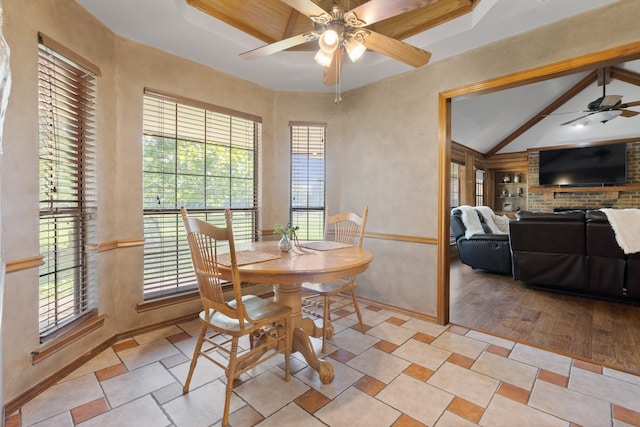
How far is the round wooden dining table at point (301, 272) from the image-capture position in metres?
1.74

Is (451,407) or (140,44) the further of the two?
(140,44)

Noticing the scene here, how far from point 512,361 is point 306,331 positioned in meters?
1.51

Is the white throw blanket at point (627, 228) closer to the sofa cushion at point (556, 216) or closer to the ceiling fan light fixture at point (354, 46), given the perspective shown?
the sofa cushion at point (556, 216)

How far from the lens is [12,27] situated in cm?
170

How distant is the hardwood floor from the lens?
239 cm

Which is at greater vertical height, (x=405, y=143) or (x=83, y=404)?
(x=405, y=143)

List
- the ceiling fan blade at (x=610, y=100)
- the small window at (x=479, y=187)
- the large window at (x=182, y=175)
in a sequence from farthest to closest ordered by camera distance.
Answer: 1. the small window at (x=479, y=187)
2. the ceiling fan blade at (x=610, y=100)
3. the large window at (x=182, y=175)

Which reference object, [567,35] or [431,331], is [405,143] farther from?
[431,331]

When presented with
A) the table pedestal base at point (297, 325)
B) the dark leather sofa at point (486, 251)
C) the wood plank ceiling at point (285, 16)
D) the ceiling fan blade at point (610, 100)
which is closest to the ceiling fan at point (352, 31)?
the wood plank ceiling at point (285, 16)

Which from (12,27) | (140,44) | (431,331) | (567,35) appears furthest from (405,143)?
(12,27)

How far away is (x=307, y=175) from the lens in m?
3.74

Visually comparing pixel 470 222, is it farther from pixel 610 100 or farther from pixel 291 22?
pixel 291 22

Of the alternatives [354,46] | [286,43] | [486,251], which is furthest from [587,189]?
[286,43]

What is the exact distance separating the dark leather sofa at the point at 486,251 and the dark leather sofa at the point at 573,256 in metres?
0.55
